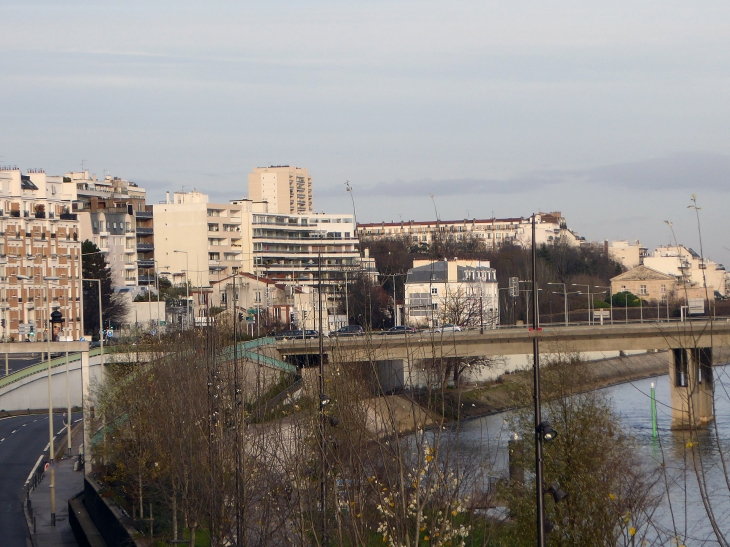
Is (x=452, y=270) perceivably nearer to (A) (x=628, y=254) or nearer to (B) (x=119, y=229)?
(B) (x=119, y=229)

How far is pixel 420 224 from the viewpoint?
187625 millimetres

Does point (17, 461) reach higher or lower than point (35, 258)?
lower

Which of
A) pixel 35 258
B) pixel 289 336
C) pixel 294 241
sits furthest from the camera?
pixel 294 241

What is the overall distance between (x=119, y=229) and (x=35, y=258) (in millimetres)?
29004

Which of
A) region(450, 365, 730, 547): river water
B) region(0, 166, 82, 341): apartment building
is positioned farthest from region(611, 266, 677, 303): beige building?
region(0, 166, 82, 341): apartment building

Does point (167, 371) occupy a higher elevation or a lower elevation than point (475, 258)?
lower

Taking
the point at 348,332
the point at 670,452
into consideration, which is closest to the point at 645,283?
the point at 348,332

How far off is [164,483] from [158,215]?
8626 cm

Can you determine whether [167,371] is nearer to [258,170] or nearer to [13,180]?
[13,180]

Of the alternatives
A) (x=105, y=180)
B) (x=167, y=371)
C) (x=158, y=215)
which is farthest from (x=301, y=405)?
(x=105, y=180)

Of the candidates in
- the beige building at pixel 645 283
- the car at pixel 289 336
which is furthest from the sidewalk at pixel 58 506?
the beige building at pixel 645 283

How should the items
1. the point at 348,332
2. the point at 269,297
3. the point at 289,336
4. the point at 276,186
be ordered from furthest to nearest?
the point at 276,186, the point at 269,297, the point at 289,336, the point at 348,332

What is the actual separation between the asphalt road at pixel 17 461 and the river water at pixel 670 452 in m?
12.7

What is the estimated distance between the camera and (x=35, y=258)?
239 ft
